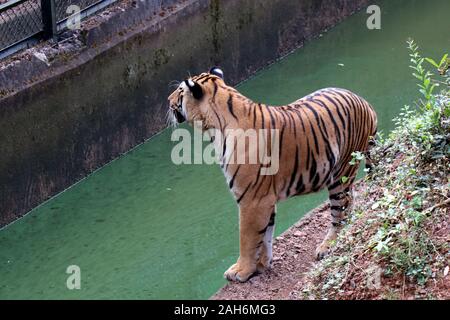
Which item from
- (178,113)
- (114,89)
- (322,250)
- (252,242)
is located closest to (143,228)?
(114,89)

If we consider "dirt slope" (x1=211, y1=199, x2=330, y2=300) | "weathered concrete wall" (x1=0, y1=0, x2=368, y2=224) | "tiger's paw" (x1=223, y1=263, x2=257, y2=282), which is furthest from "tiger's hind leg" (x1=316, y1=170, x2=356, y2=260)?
"weathered concrete wall" (x1=0, y1=0, x2=368, y2=224)

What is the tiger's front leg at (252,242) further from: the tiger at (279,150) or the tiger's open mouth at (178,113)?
the tiger's open mouth at (178,113)

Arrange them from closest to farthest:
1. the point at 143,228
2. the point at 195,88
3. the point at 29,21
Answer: the point at 195,88
the point at 143,228
the point at 29,21

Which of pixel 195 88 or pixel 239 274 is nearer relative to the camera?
pixel 195 88

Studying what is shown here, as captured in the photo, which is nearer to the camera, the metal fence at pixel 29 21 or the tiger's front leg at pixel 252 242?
the tiger's front leg at pixel 252 242

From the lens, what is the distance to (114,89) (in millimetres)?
11008

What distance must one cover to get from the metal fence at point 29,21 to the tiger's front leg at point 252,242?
3.78 meters

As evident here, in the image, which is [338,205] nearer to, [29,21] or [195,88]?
[195,88]

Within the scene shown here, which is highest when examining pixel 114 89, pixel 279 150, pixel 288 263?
pixel 279 150

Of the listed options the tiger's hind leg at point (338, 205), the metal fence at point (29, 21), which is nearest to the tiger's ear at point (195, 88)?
the tiger's hind leg at point (338, 205)

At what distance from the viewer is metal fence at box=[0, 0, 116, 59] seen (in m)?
10.1

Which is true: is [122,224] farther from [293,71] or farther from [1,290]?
[293,71]

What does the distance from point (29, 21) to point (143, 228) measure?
264 cm

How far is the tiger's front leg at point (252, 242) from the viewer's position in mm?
7602
